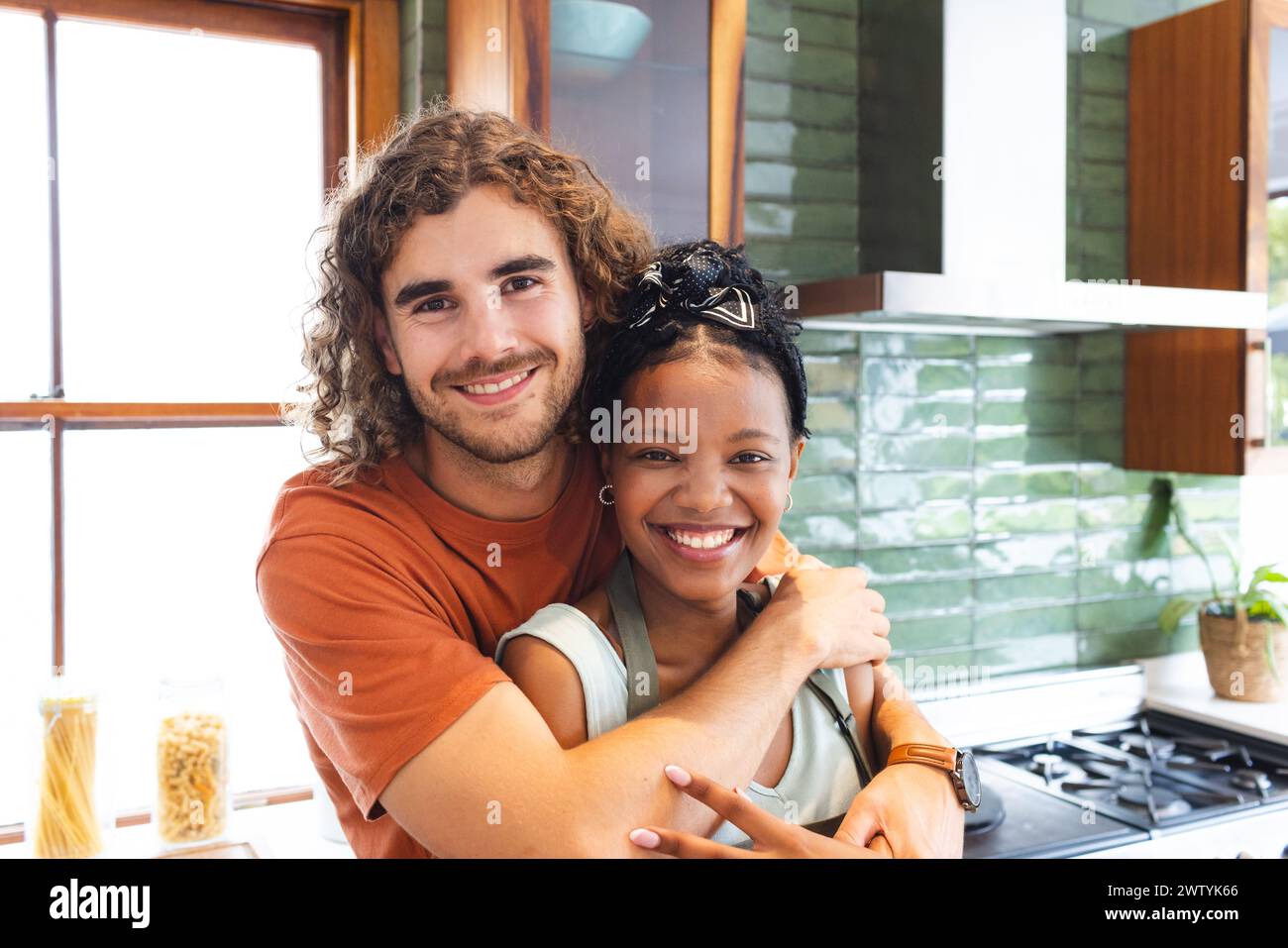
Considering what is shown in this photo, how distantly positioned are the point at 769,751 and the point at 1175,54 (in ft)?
7.69

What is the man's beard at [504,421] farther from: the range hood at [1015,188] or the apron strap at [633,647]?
the range hood at [1015,188]

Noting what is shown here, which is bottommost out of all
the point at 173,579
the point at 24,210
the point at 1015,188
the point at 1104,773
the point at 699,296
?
the point at 1104,773

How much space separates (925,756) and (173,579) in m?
1.54

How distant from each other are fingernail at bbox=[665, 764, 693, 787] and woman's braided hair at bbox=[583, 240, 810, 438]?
16.6 inches

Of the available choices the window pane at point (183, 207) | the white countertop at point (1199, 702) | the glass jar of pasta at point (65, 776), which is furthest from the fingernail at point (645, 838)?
the white countertop at point (1199, 702)

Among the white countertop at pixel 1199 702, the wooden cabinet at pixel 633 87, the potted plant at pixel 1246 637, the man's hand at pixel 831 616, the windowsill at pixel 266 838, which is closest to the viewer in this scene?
the man's hand at pixel 831 616

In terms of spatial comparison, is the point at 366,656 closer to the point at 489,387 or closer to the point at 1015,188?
the point at 489,387

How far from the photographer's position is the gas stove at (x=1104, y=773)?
6.62 feet

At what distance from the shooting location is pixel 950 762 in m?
1.29

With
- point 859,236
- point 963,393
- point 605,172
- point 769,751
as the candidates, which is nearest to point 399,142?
point 605,172

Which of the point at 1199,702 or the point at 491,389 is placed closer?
the point at 491,389

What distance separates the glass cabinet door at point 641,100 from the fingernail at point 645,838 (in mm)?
1064

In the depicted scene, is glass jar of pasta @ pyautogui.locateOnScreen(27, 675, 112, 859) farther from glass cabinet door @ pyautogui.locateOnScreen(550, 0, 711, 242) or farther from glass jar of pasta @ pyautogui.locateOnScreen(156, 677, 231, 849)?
glass cabinet door @ pyautogui.locateOnScreen(550, 0, 711, 242)

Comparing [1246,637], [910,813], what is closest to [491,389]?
[910,813]
